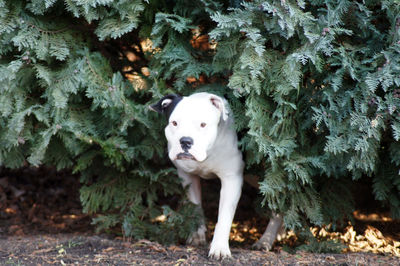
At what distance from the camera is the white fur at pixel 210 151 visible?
370 cm

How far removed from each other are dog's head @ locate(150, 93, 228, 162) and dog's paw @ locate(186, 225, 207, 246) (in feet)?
3.50

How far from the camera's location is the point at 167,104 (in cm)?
399

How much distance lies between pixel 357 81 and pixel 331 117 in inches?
13.5

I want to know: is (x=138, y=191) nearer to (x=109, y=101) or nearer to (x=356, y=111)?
(x=109, y=101)

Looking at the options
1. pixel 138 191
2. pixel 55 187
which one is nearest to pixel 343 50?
pixel 138 191

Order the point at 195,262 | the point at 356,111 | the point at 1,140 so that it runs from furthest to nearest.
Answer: the point at 1,140 → the point at 195,262 → the point at 356,111

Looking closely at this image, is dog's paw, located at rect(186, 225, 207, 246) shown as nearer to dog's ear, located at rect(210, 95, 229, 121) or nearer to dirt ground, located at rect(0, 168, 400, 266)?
dirt ground, located at rect(0, 168, 400, 266)

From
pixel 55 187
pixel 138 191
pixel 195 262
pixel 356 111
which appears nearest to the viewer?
pixel 356 111

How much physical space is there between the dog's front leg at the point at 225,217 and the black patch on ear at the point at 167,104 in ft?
2.61

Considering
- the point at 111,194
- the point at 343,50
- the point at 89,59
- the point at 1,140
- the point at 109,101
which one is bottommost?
the point at 111,194

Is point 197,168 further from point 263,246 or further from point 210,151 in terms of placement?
point 263,246

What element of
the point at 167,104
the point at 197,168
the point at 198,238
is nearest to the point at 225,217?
the point at 197,168

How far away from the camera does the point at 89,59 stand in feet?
14.2

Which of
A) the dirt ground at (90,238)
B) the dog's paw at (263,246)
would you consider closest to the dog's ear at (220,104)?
the dirt ground at (90,238)
